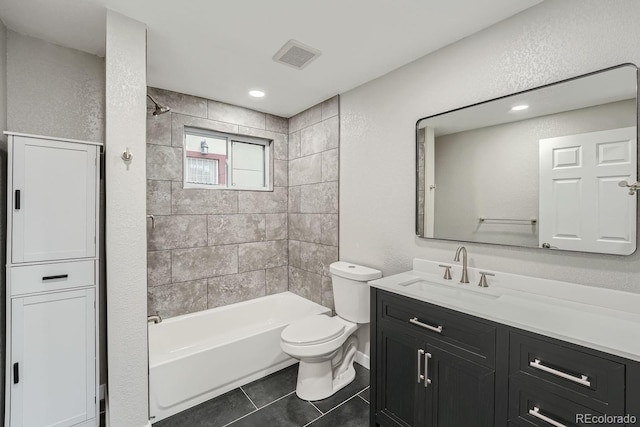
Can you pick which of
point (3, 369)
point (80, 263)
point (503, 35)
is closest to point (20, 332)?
point (3, 369)

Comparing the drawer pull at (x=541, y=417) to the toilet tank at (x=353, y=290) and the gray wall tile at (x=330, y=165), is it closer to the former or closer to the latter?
the toilet tank at (x=353, y=290)

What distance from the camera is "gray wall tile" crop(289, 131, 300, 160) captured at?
3221 millimetres

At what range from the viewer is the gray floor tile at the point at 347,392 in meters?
2.04

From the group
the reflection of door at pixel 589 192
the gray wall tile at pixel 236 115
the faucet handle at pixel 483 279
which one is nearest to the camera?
the reflection of door at pixel 589 192

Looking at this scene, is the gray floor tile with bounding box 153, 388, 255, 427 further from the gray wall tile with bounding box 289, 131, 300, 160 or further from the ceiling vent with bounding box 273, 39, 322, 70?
the ceiling vent with bounding box 273, 39, 322, 70

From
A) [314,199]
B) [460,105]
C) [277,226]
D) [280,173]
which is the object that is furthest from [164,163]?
[460,105]

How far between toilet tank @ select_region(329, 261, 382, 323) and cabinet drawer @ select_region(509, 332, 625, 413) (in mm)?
1142

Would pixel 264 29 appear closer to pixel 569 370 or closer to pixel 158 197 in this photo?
pixel 158 197

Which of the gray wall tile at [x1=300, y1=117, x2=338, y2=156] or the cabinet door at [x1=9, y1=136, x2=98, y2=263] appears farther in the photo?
the gray wall tile at [x1=300, y1=117, x2=338, y2=156]

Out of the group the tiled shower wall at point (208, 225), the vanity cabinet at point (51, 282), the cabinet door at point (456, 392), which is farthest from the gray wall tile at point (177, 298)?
the cabinet door at point (456, 392)

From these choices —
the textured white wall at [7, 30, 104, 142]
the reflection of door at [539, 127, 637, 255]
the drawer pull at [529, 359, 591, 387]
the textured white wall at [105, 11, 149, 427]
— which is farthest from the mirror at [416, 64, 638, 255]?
the textured white wall at [7, 30, 104, 142]

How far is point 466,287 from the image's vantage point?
1.72 m

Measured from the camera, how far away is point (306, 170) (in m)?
3.09

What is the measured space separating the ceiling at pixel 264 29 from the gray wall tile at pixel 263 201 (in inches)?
45.6
